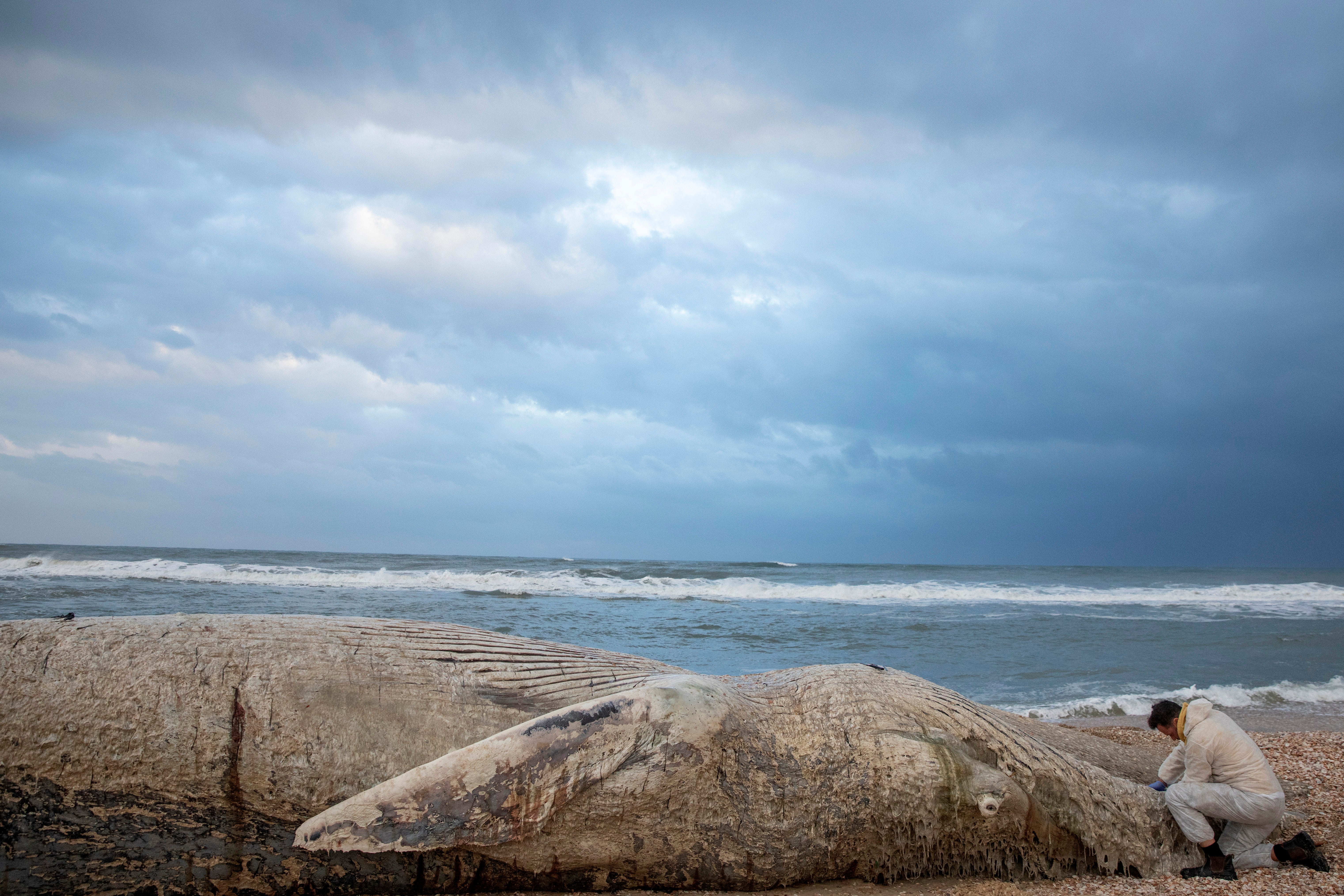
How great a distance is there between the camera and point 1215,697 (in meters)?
9.23

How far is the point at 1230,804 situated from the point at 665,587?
24.5 m

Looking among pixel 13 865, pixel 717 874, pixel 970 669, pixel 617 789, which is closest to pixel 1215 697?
pixel 970 669

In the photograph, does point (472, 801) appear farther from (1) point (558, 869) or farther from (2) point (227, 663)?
(2) point (227, 663)

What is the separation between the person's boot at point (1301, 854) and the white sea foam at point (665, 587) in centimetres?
1988

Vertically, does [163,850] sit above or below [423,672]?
below

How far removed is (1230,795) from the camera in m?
4.13

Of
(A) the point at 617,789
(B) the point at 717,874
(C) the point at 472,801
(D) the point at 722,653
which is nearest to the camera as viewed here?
(C) the point at 472,801

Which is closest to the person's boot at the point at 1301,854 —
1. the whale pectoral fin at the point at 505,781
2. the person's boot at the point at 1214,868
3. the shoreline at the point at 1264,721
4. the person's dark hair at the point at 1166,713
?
the person's boot at the point at 1214,868

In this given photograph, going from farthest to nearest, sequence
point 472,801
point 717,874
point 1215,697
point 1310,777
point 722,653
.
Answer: point 722,653
point 1215,697
point 1310,777
point 717,874
point 472,801

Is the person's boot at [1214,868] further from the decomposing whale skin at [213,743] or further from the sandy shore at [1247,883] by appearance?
the decomposing whale skin at [213,743]

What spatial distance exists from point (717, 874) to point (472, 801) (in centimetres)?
135

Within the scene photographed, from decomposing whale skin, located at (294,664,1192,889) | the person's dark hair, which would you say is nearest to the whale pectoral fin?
decomposing whale skin, located at (294,664,1192,889)

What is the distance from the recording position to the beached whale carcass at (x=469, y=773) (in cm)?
320

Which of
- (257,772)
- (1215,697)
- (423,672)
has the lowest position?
(1215,697)
